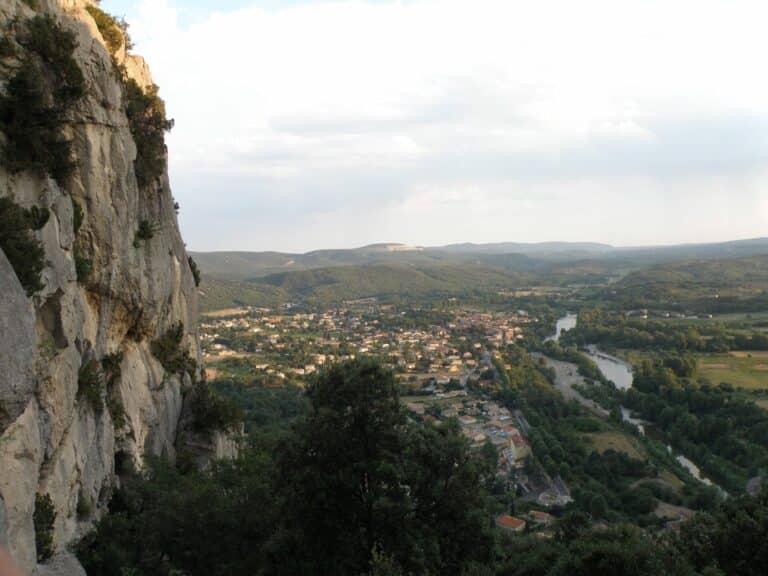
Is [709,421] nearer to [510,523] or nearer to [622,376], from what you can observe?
[622,376]

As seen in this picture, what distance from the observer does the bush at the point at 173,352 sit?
17234 mm

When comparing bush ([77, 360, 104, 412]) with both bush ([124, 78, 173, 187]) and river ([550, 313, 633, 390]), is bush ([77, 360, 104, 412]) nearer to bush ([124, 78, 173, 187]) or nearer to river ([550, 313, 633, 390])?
bush ([124, 78, 173, 187])

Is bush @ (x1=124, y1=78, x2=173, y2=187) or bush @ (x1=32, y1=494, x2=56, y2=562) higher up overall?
bush @ (x1=124, y1=78, x2=173, y2=187)

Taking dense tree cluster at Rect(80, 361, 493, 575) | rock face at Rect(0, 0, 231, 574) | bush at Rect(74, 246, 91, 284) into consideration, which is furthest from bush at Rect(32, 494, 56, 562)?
bush at Rect(74, 246, 91, 284)

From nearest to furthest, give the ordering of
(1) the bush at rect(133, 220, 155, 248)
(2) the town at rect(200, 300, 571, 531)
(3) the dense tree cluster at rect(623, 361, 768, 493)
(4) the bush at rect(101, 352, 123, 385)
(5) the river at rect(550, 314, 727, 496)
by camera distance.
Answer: (4) the bush at rect(101, 352, 123, 385) < (1) the bush at rect(133, 220, 155, 248) < (3) the dense tree cluster at rect(623, 361, 768, 493) < (5) the river at rect(550, 314, 727, 496) < (2) the town at rect(200, 300, 571, 531)

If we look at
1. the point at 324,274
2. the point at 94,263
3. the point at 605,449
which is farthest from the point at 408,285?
the point at 94,263

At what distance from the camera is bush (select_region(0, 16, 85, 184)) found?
949cm

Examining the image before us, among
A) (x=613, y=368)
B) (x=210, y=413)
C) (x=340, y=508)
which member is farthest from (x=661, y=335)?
(x=340, y=508)

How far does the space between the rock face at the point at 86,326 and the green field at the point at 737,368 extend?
163 ft

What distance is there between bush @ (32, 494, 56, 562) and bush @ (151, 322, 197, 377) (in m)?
8.32

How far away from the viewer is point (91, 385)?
11.2m

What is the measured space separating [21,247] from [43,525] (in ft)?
14.7

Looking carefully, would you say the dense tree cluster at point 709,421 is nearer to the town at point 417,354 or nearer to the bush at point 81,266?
the town at point 417,354

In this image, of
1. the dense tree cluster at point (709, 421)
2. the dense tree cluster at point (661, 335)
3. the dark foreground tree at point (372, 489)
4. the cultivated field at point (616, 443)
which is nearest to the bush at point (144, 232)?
the dark foreground tree at point (372, 489)
